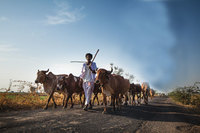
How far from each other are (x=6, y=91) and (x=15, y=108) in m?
1.45

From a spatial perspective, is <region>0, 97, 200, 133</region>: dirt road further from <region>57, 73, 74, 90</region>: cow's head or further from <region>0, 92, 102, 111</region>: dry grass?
<region>57, 73, 74, 90</region>: cow's head

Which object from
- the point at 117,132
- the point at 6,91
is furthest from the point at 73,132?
the point at 6,91

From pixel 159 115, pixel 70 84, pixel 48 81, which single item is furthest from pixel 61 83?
pixel 159 115

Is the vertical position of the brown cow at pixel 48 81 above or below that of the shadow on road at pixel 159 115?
above

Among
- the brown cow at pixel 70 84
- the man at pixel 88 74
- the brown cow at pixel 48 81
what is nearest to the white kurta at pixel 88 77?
the man at pixel 88 74

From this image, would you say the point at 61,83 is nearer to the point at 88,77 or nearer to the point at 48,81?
the point at 48,81

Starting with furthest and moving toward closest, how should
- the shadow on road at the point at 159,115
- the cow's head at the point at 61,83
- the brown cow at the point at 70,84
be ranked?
the brown cow at the point at 70,84
the cow's head at the point at 61,83
the shadow on road at the point at 159,115

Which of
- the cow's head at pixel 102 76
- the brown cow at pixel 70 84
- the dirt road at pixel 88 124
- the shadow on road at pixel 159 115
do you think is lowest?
the shadow on road at pixel 159 115

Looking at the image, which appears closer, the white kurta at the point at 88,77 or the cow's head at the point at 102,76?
the cow's head at the point at 102,76

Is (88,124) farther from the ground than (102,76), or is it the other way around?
(102,76)

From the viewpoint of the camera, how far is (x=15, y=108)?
6.66 metres

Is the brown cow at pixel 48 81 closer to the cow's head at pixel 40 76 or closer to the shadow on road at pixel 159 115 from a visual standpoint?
the cow's head at pixel 40 76

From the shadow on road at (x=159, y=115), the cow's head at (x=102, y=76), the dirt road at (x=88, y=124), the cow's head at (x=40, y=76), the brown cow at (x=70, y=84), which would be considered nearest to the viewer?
the dirt road at (x=88, y=124)

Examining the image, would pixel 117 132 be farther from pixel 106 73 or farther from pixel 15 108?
pixel 15 108
